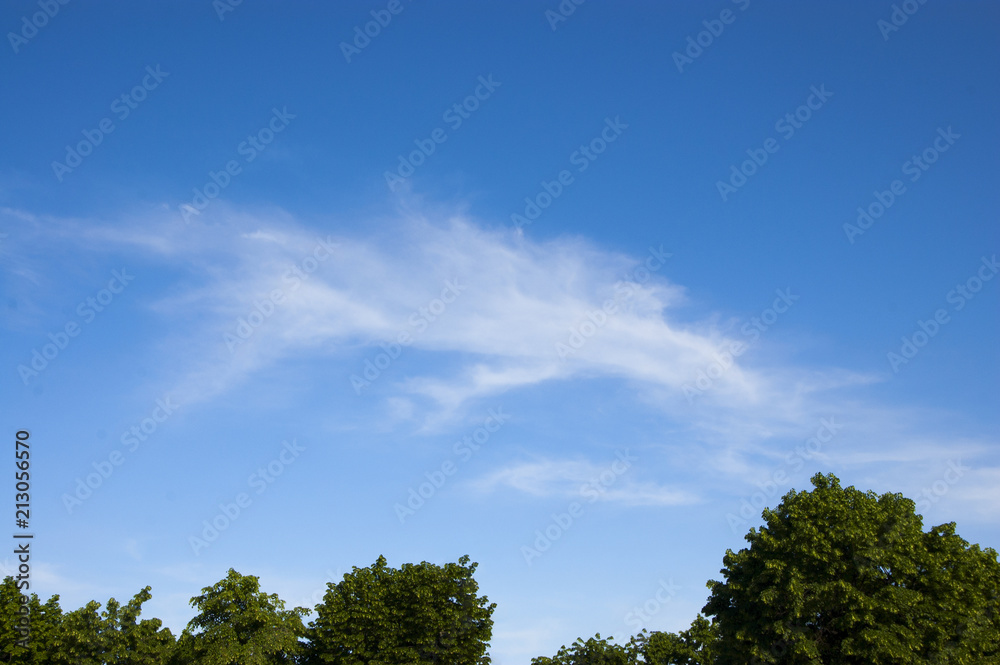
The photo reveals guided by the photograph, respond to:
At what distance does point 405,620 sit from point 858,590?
83.9 ft

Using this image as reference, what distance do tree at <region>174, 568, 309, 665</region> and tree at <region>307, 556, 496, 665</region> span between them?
276 cm

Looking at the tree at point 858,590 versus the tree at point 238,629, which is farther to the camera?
the tree at point 238,629

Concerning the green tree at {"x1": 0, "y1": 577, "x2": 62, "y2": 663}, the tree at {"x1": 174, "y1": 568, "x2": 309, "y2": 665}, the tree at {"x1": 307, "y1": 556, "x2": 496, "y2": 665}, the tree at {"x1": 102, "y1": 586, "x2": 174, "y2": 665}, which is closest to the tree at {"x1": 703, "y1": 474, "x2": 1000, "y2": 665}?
the tree at {"x1": 307, "y1": 556, "x2": 496, "y2": 665}

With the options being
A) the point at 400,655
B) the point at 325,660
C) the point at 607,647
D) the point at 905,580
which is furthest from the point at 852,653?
the point at 325,660

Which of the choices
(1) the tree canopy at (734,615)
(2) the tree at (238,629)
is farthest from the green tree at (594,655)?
(2) the tree at (238,629)

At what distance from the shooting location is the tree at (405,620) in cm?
5059

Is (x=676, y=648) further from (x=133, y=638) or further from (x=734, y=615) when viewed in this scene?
(x=133, y=638)

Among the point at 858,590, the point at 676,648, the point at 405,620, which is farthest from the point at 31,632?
the point at 858,590

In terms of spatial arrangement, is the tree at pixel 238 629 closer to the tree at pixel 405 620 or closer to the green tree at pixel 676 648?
the tree at pixel 405 620

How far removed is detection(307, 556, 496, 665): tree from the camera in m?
50.6

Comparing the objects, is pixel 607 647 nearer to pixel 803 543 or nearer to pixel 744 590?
pixel 744 590

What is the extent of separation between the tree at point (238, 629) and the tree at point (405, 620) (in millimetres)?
2762

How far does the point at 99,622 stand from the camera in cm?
4956

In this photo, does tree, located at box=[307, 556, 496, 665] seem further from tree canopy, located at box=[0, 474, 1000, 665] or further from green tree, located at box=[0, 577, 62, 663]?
green tree, located at box=[0, 577, 62, 663]
